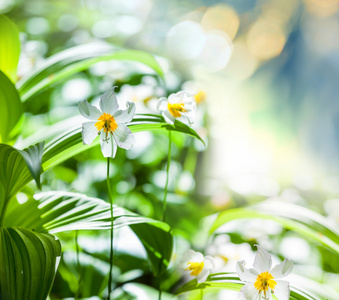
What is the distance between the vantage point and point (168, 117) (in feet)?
1.78

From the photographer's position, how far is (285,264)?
0.46 m

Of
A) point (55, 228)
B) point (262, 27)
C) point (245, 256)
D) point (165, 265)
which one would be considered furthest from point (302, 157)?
point (55, 228)

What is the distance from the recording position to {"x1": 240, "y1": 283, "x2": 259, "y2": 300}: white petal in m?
0.47

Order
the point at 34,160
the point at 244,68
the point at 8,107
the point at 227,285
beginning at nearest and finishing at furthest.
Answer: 1. the point at 34,160
2. the point at 227,285
3. the point at 8,107
4. the point at 244,68

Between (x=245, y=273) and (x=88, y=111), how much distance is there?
27 cm

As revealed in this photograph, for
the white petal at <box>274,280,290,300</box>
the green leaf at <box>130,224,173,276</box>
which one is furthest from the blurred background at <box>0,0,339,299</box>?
the white petal at <box>274,280,290,300</box>

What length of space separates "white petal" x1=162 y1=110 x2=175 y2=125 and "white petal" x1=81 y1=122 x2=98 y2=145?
0.10 m

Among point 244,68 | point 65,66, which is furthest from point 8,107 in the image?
point 244,68

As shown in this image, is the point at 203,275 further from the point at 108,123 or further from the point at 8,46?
the point at 8,46

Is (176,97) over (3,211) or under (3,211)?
over

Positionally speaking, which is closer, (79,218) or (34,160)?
(34,160)

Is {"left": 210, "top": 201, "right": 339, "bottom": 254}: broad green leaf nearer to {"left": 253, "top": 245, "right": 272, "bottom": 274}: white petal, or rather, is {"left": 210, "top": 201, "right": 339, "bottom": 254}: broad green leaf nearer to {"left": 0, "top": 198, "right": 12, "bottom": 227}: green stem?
{"left": 253, "top": 245, "right": 272, "bottom": 274}: white petal

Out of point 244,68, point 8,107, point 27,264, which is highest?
point 244,68

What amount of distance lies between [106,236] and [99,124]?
0.46m
